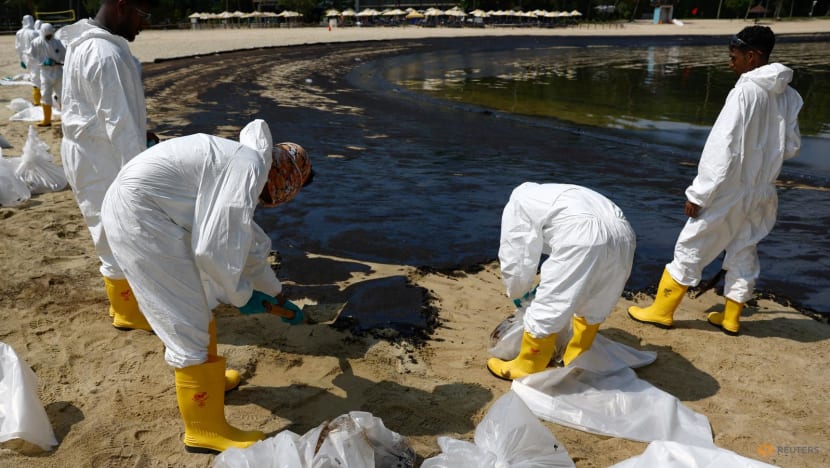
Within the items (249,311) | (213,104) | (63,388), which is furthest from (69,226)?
(213,104)

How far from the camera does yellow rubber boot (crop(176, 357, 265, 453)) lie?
257 cm

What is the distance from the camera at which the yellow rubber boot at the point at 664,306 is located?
3982 mm

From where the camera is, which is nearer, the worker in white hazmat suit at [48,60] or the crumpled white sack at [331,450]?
the crumpled white sack at [331,450]

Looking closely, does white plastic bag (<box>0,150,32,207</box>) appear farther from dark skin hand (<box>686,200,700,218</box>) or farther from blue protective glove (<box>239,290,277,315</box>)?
dark skin hand (<box>686,200,700,218</box>)

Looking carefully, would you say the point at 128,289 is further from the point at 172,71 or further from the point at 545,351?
the point at 172,71

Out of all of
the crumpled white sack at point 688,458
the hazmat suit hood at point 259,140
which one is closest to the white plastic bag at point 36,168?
the hazmat suit hood at point 259,140

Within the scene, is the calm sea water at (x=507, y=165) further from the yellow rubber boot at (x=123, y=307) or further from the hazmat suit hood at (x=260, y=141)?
the hazmat suit hood at (x=260, y=141)

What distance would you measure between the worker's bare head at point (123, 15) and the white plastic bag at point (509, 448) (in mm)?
2955

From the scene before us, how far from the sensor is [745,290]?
12.5ft

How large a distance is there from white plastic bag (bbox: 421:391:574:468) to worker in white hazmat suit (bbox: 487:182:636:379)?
0.77 metres

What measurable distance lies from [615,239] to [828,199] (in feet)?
18.5

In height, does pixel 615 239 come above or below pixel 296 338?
above

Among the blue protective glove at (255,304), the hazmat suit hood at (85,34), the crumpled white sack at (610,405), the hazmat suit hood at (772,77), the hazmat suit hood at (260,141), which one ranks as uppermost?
the hazmat suit hood at (85,34)

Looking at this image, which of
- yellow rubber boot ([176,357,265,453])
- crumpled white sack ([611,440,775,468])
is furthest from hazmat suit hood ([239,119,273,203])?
crumpled white sack ([611,440,775,468])
